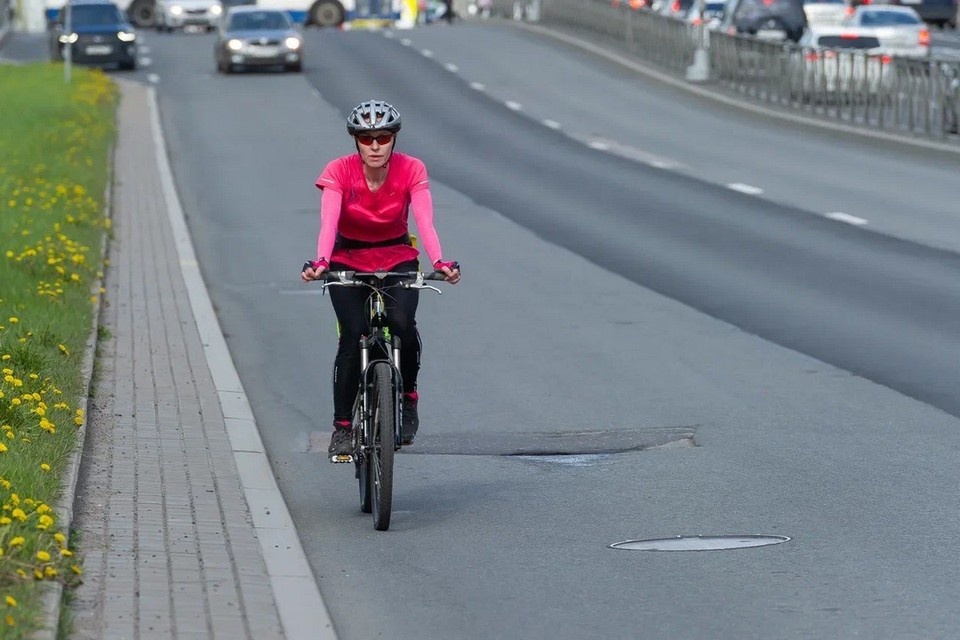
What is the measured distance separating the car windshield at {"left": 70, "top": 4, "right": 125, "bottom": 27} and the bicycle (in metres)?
44.0

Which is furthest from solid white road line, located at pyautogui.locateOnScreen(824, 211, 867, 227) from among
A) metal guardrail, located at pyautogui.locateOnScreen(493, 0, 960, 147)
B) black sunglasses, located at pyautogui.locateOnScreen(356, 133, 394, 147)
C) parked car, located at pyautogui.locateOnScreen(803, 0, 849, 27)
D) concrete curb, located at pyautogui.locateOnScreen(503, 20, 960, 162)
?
parked car, located at pyautogui.locateOnScreen(803, 0, 849, 27)

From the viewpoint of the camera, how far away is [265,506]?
27.8ft

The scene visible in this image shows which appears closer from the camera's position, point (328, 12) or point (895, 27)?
point (895, 27)

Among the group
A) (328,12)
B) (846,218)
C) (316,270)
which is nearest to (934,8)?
(328,12)

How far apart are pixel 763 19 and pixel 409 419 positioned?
41.5 m

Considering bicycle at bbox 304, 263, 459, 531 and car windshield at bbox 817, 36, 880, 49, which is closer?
bicycle at bbox 304, 263, 459, 531

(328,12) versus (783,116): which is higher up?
(783,116)

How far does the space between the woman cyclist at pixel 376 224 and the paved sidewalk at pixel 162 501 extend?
2.97 feet

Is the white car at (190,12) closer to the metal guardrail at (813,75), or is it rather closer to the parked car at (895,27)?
the metal guardrail at (813,75)

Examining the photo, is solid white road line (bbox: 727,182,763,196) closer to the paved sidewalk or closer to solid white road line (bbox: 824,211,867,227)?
solid white road line (bbox: 824,211,867,227)

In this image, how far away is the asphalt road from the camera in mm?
7098

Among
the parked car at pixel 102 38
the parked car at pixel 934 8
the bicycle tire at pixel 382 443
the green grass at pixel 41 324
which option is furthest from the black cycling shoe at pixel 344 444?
the parked car at pixel 934 8

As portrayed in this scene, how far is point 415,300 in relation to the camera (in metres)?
8.52

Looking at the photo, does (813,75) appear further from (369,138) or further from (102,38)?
(369,138)
